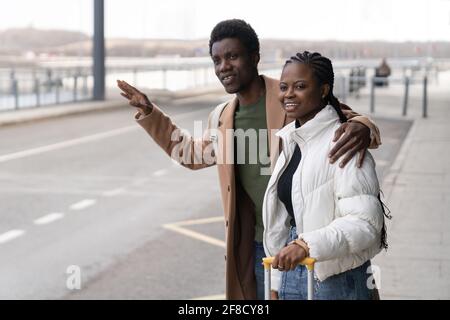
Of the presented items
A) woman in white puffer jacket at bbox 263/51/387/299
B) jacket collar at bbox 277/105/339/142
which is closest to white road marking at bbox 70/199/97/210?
woman in white puffer jacket at bbox 263/51/387/299

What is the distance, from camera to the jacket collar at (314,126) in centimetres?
322

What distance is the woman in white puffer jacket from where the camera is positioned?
306cm

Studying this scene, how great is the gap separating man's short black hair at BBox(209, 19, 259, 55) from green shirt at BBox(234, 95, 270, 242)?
0.27 metres

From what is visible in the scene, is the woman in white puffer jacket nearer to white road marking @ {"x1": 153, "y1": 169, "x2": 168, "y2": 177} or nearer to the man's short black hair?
the man's short black hair

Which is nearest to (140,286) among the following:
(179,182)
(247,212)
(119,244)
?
(119,244)

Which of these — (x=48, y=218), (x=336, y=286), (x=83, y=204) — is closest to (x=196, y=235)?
(x=48, y=218)

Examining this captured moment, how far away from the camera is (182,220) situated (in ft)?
35.2

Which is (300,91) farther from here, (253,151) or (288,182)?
(253,151)

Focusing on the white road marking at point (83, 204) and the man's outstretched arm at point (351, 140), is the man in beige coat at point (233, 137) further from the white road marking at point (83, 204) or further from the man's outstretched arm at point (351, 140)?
the white road marking at point (83, 204)

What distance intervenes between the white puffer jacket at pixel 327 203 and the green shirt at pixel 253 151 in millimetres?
616

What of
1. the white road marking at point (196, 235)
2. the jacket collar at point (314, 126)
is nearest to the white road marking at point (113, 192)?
the white road marking at point (196, 235)

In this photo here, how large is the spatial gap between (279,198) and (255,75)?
→ 0.85m

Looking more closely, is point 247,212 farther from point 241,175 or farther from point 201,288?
point 201,288
